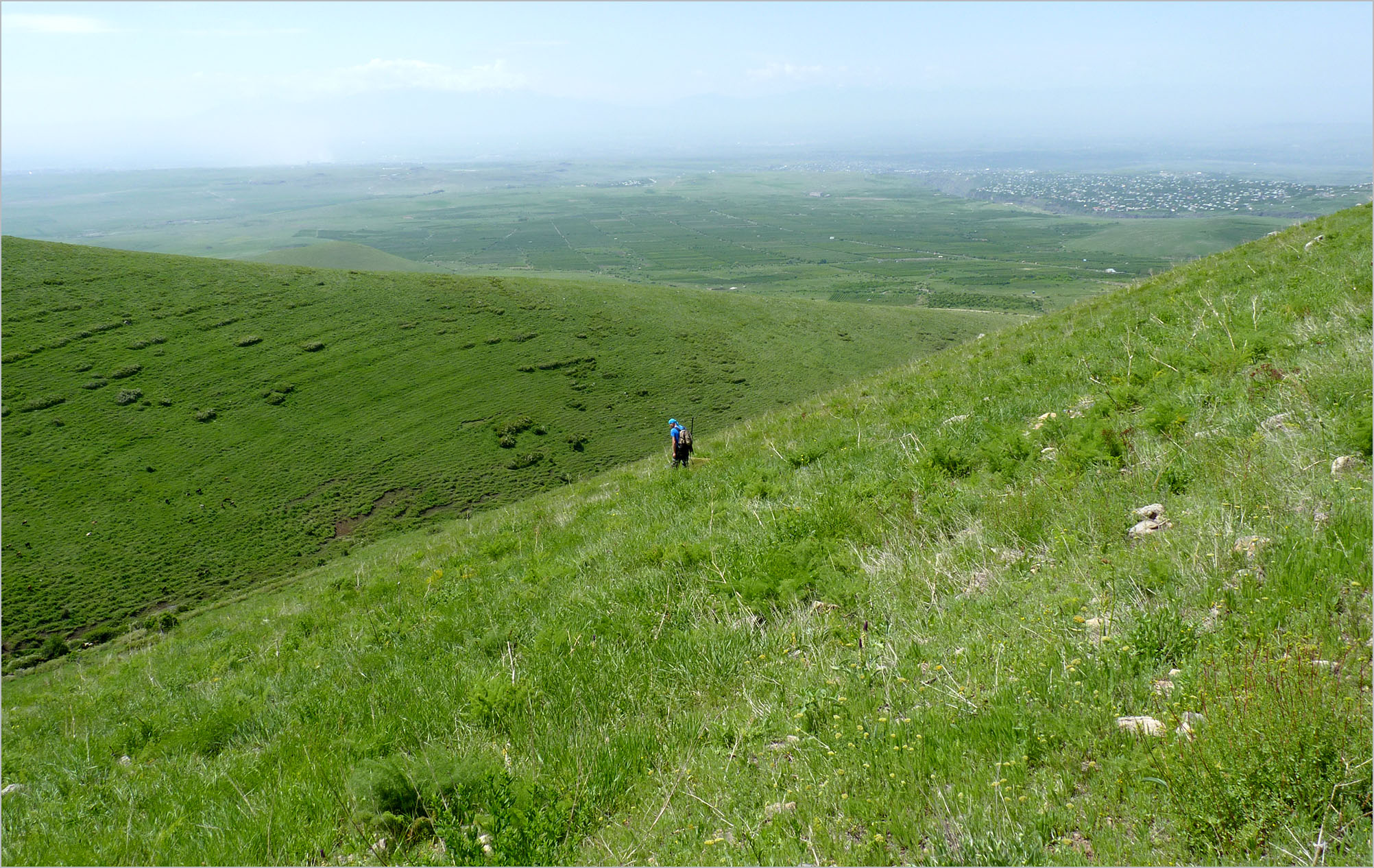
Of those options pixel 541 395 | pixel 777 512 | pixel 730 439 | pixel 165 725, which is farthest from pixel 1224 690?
pixel 541 395

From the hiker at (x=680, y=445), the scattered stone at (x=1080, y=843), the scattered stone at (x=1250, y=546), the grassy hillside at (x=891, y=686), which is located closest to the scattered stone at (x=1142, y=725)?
the grassy hillside at (x=891, y=686)

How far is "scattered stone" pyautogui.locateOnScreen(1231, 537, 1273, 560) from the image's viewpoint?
448 cm

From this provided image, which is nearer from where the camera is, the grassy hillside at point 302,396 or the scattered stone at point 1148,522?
the scattered stone at point 1148,522

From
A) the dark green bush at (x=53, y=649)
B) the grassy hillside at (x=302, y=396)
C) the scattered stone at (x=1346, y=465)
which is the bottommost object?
the dark green bush at (x=53, y=649)

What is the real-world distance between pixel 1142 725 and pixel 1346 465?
3690mm

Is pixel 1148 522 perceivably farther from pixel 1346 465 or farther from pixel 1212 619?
pixel 1212 619

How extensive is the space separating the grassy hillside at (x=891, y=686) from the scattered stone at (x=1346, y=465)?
31 millimetres

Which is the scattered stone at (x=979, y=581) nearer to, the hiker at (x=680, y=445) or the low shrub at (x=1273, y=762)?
the low shrub at (x=1273, y=762)

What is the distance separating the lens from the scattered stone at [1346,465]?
5090 mm

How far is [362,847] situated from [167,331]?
300 feet

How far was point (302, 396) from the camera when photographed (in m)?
67.6

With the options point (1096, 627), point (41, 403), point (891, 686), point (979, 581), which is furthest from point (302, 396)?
point (1096, 627)

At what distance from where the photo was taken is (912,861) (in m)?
3.20

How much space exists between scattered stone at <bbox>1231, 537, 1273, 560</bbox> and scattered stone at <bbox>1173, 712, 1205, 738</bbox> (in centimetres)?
178
